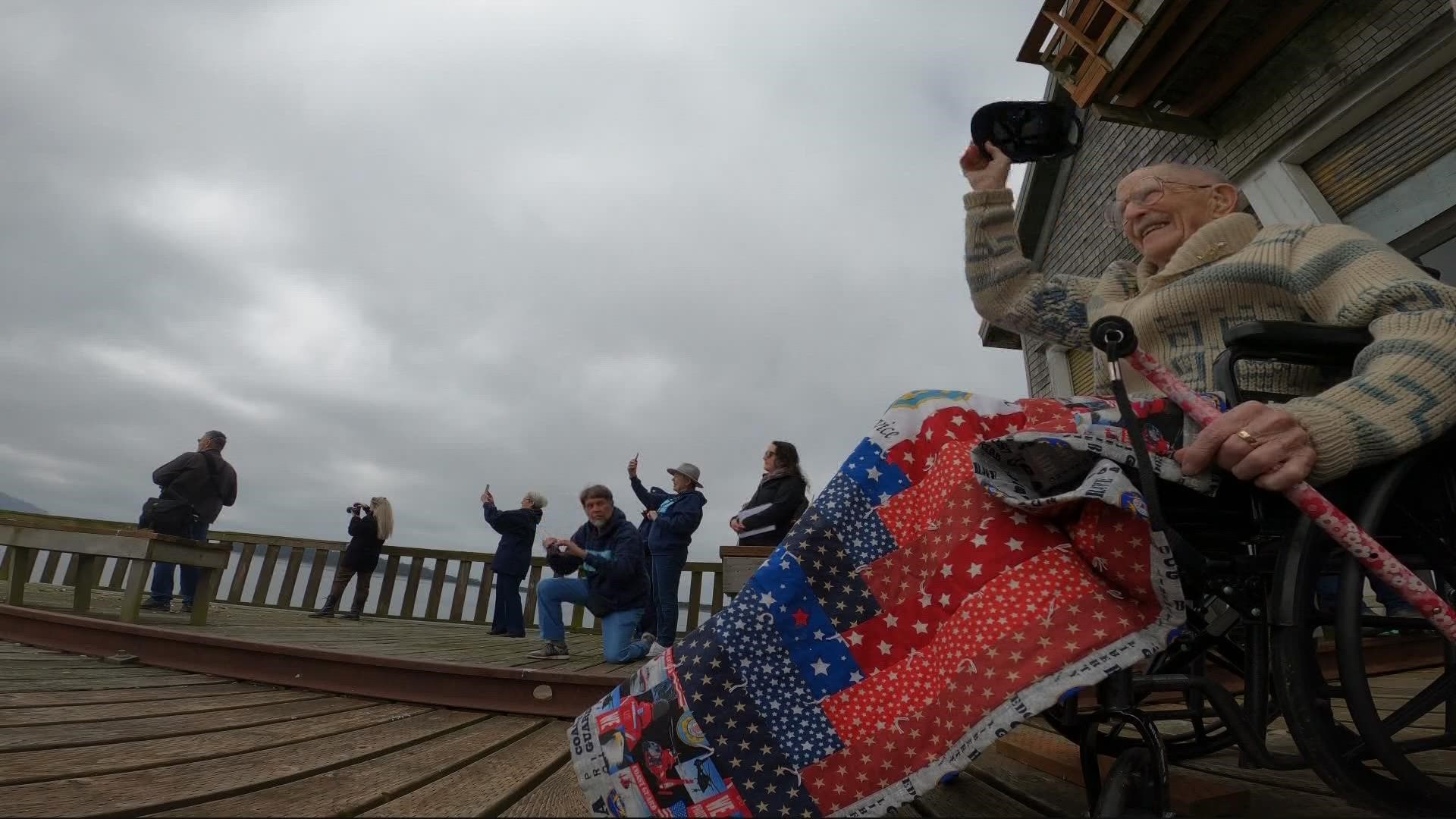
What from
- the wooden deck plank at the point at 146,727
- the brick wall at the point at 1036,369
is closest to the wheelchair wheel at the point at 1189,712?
the wooden deck plank at the point at 146,727

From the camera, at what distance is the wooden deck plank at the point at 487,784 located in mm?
1092

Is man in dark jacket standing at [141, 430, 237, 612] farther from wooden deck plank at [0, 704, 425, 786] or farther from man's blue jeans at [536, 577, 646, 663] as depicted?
wooden deck plank at [0, 704, 425, 786]

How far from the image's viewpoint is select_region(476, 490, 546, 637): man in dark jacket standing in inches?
227

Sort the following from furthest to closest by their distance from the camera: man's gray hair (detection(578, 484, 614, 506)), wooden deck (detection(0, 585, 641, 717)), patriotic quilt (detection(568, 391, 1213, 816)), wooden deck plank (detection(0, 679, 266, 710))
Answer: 1. man's gray hair (detection(578, 484, 614, 506))
2. wooden deck (detection(0, 585, 641, 717))
3. wooden deck plank (detection(0, 679, 266, 710))
4. patriotic quilt (detection(568, 391, 1213, 816))

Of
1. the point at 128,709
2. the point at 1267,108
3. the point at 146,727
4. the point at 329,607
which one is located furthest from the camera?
the point at 329,607

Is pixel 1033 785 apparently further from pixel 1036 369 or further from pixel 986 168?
pixel 1036 369

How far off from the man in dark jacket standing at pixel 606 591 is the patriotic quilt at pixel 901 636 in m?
3.30

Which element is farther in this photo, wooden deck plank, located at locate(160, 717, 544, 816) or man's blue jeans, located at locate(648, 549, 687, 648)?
man's blue jeans, located at locate(648, 549, 687, 648)

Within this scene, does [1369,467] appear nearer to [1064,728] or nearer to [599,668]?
[1064,728]

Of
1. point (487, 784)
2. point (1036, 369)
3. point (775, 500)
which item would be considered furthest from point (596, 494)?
point (1036, 369)

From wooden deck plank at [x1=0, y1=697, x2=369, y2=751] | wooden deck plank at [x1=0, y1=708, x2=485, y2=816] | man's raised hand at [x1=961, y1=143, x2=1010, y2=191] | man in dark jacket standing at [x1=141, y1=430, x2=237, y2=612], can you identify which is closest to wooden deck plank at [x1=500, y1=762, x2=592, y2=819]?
wooden deck plank at [x1=0, y1=708, x2=485, y2=816]

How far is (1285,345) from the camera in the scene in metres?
0.94

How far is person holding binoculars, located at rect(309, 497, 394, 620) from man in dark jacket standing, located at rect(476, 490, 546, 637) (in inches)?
71.6

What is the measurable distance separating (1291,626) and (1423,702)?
0.29m
